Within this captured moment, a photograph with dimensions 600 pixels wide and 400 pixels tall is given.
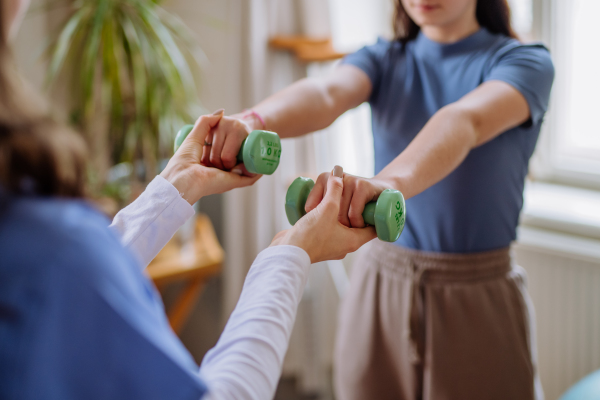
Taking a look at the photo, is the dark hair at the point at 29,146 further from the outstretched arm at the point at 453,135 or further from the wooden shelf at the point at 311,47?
the wooden shelf at the point at 311,47

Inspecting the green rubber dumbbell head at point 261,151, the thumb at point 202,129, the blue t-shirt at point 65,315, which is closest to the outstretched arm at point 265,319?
the blue t-shirt at point 65,315

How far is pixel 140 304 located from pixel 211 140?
0.56m

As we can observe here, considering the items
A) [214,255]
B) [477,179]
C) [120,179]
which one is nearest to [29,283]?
[477,179]

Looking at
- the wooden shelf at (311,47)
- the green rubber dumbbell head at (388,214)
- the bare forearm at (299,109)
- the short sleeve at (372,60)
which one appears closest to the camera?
the green rubber dumbbell head at (388,214)

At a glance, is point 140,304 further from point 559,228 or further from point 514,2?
point 514,2

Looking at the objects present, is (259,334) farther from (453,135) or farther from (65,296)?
(453,135)

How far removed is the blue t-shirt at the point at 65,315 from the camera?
0.41 metres

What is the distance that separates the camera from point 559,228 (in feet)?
5.61

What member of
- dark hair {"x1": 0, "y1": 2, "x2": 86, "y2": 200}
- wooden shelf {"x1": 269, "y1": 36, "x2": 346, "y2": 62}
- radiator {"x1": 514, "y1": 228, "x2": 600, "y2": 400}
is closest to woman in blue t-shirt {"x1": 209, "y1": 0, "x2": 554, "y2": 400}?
dark hair {"x1": 0, "y1": 2, "x2": 86, "y2": 200}

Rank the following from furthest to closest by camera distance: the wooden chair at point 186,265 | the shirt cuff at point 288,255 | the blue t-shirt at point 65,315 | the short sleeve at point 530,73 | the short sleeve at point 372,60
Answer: the wooden chair at point 186,265
the short sleeve at point 372,60
the short sleeve at point 530,73
the shirt cuff at point 288,255
the blue t-shirt at point 65,315

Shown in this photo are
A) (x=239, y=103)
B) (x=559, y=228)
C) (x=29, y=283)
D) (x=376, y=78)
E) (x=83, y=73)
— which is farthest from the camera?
(x=239, y=103)

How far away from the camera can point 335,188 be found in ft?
2.50

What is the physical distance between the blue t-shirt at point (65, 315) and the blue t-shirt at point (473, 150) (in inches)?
30.6

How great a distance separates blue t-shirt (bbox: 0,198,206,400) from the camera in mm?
413
